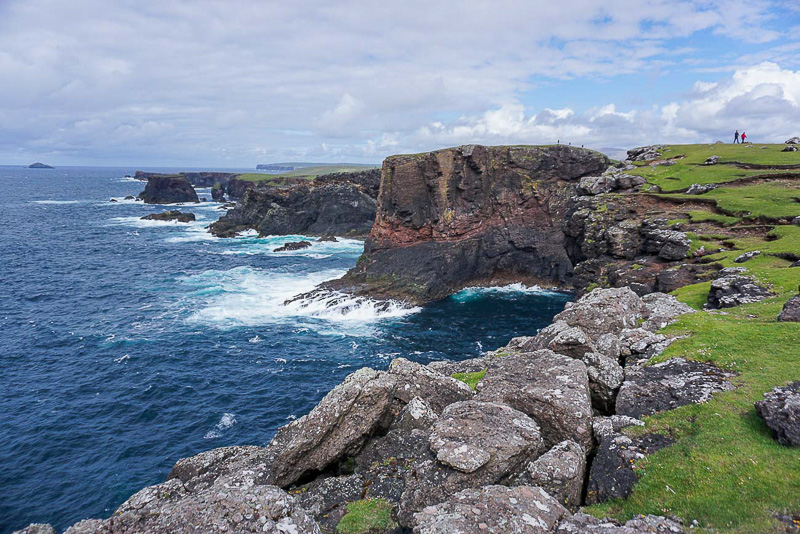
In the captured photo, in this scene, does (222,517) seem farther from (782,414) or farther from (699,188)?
(699,188)

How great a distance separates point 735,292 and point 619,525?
69.3 ft

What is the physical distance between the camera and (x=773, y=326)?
16641mm

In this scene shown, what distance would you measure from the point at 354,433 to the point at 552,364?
7.57m

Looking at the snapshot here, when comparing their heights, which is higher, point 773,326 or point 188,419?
point 773,326

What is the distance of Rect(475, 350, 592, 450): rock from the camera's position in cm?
1266

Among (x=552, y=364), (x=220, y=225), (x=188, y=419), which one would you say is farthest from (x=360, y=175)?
(x=552, y=364)

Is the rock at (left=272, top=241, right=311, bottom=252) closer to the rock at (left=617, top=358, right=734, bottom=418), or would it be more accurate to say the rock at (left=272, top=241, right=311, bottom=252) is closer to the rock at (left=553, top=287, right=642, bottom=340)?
the rock at (left=553, top=287, right=642, bottom=340)

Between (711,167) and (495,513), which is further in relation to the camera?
(711,167)

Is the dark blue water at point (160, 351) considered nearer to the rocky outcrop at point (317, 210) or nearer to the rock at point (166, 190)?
the rocky outcrop at point (317, 210)

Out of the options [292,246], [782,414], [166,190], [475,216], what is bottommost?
[292,246]

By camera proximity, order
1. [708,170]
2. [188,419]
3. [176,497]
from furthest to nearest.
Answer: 1. [708,170]
2. [188,419]
3. [176,497]

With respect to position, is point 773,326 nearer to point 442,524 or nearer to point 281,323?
point 442,524

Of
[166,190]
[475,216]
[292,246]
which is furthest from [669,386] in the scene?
[166,190]

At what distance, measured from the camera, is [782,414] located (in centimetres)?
1023
